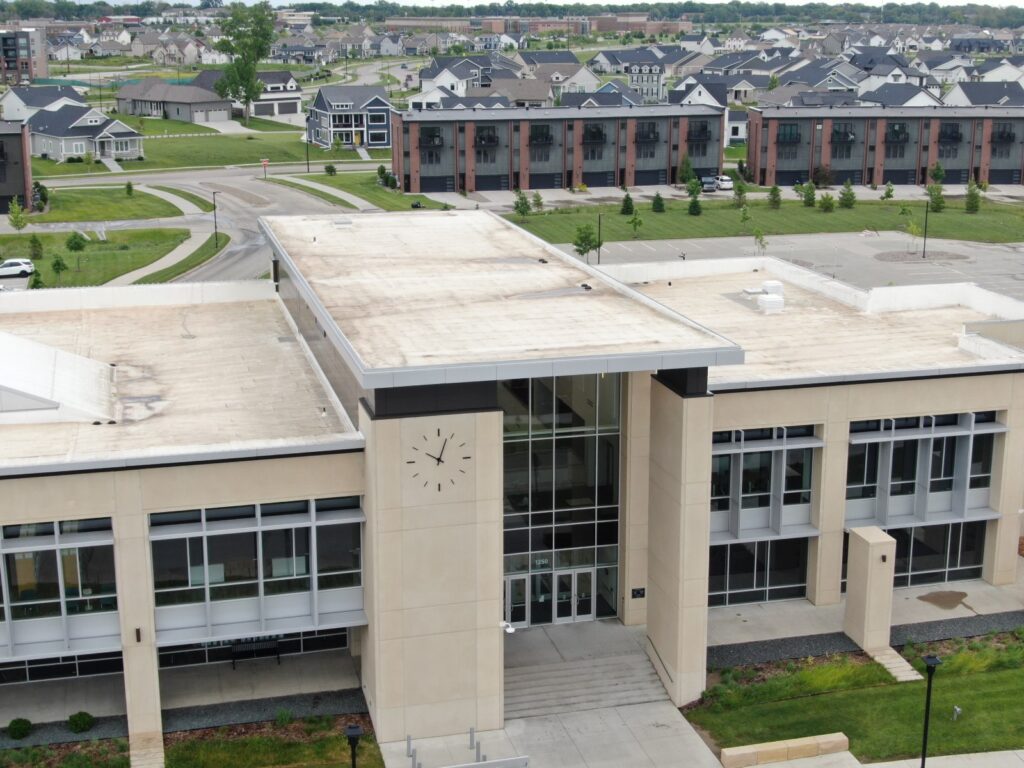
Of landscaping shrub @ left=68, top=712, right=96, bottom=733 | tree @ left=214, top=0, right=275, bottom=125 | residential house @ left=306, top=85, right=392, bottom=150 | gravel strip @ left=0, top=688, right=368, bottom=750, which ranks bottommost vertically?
gravel strip @ left=0, top=688, right=368, bottom=750

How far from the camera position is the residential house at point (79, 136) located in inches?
5103

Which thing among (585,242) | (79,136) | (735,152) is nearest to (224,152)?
(79,136)

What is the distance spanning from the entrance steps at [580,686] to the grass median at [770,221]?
62.0 metres

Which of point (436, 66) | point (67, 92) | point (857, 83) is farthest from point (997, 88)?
point (67, 92)

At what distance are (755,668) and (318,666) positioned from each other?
38.7 feet

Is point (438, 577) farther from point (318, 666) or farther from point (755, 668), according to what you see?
point (755, 668)

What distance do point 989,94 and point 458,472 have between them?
450 feet

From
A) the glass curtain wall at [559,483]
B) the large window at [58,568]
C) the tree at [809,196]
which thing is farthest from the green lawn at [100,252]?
the glass curtain wall at [559,483]

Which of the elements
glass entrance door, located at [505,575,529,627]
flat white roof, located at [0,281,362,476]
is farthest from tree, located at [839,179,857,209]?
glass entrance door, located at [505,575,529,627]

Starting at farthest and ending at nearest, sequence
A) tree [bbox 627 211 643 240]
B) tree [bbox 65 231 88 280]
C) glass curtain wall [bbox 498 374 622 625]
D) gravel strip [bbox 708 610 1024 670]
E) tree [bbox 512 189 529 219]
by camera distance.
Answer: tree [bbox 512 189 529 219]
tree [bbox 627 211 643 240]
tree [bbox 65 231 88 280]
gravel strip [bbox 708 610 1024 670]
glass curtain wall [bbox 498 374 622 625]

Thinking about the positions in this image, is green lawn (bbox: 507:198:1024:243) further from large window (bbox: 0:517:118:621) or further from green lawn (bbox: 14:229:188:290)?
large window (bbox: 0:517:118:621)

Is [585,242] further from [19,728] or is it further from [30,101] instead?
[30,101]

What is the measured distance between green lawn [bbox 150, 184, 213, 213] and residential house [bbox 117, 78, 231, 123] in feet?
154

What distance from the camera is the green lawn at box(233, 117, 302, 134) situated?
162 metres
